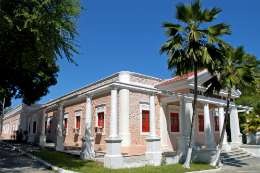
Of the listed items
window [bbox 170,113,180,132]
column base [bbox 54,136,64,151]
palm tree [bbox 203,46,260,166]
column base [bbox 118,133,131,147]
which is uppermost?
palm tree [bbox 203,46,260,166]

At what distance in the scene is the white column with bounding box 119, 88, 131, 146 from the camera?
12.2 meters

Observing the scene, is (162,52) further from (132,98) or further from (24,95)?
(24,95)

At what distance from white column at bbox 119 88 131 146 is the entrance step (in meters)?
5.45

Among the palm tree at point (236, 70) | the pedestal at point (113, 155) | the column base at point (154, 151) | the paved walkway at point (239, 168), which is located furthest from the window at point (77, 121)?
the paved walkway at point (239, 168)

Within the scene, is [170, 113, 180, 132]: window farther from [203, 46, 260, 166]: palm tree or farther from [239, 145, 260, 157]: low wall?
[239, 145, 260, 157]: low wall

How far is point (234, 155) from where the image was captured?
1418 cm

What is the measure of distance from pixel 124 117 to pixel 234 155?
7.78 meters

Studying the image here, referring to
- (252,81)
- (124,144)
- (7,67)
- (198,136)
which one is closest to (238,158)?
(198,136)

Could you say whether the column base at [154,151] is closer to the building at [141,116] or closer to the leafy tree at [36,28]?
the building at [141,116]

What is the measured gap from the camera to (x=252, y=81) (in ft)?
34.0

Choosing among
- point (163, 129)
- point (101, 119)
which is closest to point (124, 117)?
point (101, 119)

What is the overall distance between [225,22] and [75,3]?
6485 mm

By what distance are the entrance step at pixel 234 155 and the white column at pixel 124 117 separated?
5.45 metres

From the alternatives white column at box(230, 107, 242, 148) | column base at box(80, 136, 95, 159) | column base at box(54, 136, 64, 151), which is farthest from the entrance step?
column base at box(54, 136, 64, 151)
